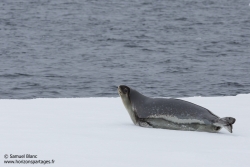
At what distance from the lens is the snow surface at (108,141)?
5211 millimetres

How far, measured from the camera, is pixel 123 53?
41.2 m

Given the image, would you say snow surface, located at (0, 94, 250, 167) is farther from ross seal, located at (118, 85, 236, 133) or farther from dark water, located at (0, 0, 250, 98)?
dark water, located at (0, 0, 250, 98)

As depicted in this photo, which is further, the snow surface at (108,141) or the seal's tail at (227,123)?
the seal's tail at (227,123)

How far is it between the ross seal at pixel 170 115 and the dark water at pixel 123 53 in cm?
1611

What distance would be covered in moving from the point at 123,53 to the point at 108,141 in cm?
3526

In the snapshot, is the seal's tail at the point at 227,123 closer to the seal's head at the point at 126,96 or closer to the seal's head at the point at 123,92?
the seal's head at the point at 126,96

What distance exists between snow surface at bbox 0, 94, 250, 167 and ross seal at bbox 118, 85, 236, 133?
17 cm

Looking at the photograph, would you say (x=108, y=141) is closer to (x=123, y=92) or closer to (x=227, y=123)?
(x=227, y=123)

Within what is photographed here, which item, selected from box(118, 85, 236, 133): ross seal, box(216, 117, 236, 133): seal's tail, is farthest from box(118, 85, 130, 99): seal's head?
box(216, 117, 236, 133): seal's tail

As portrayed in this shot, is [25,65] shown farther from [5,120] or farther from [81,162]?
[81,162]

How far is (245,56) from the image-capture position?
38.4m

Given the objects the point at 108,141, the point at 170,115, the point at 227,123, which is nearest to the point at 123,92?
the point at 170,115

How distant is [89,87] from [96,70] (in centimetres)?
585

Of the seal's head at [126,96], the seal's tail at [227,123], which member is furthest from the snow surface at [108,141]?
the seal's head at [126,96]
